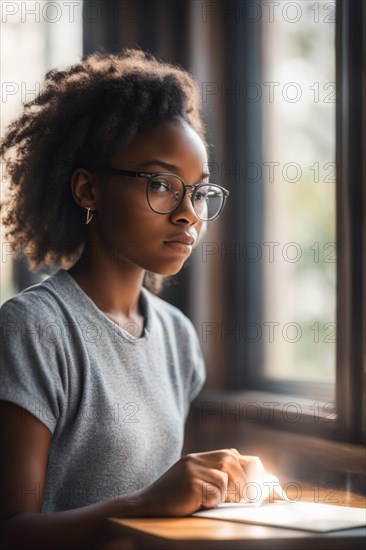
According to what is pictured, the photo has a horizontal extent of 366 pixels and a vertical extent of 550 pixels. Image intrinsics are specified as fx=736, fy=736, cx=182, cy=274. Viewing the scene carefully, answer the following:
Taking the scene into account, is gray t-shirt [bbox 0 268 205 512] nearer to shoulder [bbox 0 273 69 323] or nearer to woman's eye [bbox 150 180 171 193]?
shoulder [bbox 0 273 69 323]

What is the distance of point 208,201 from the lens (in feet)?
4.32

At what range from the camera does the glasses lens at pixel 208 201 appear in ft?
4.08

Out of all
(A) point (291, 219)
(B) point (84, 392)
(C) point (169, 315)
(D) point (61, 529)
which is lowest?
(D) point (61, 529)

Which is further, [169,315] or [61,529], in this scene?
[169,315]

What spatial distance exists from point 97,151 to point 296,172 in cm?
80

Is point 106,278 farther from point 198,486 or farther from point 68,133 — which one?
point 198,486

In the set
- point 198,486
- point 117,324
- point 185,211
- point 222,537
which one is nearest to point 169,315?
point 117,324

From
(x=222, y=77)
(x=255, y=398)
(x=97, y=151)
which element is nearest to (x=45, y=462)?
(x=97, y=151)

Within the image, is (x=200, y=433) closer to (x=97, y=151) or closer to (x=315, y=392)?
(x=315, y=392)

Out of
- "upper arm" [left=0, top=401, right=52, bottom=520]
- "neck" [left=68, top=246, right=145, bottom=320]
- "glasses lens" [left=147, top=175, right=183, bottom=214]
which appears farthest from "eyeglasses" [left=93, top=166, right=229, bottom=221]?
"upper arm" [left=0, top=401, right=52, bottom=520]

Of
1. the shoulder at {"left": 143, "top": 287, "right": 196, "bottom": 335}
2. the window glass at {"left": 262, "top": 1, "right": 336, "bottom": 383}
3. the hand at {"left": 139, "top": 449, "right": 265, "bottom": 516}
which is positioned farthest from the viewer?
the window glass at {"left": 262, "top": 1, "right": 336, "bottom": 383}

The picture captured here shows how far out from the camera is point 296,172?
6.23 ft

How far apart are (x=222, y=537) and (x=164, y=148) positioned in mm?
646

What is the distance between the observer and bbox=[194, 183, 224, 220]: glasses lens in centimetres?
124
